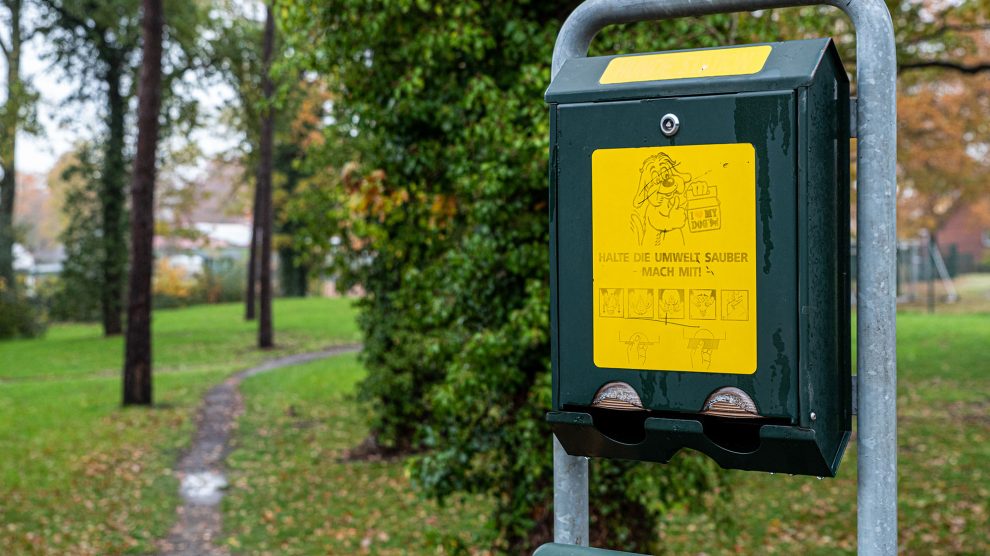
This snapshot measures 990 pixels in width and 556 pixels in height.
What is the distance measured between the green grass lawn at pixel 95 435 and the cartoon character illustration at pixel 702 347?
737cm

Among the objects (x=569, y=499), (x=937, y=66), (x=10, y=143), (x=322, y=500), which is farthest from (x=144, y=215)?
(x=569, y=499)

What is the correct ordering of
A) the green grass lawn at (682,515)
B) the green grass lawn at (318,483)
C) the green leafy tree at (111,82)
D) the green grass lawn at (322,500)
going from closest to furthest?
the green grass lawn at (682,515), the green grass lawn at (318,483), the green grass lawn at (322,500), the green leafy tree at (111,82)

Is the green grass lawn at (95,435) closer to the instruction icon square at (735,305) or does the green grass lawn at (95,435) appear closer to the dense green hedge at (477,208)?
the dense green hedge at (477,208)

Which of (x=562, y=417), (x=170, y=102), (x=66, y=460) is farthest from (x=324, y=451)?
(x=170, y=102)

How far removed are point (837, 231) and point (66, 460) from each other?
1141cm

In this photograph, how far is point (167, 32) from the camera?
2434 cm

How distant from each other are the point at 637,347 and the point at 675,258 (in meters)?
0.20

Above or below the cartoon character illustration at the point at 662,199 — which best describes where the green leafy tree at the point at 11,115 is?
above

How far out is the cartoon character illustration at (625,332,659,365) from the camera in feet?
6.33

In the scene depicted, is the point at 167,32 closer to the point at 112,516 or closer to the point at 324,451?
the point at 324,451

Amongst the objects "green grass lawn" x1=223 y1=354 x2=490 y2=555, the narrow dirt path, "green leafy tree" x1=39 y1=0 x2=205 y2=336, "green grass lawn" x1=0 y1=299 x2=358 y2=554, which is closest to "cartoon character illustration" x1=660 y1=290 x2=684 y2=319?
"green grass lawn" x1=223 y1=354 x2=490 y2=555

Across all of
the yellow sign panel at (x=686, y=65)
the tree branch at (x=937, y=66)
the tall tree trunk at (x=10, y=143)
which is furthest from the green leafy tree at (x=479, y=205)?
the tall tree trunk at (x=10, y=143)

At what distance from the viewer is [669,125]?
1.87 metres

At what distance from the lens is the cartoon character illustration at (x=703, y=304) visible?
1.86 meters
